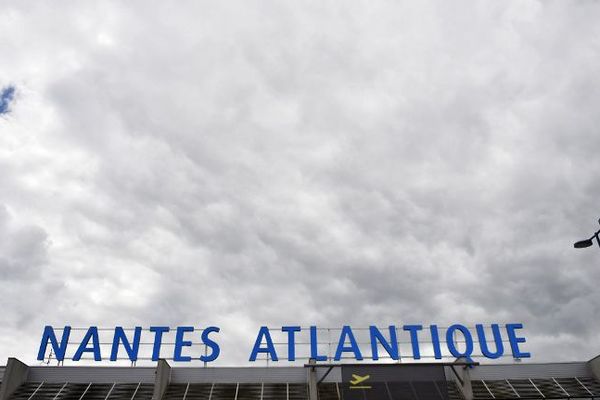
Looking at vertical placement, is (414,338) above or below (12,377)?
above

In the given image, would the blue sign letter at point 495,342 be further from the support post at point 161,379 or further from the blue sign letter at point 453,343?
the support post at point 161,379

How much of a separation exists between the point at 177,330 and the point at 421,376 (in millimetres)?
25355

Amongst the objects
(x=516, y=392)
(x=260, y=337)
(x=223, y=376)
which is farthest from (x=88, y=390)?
Answer: (x=516, y=392)

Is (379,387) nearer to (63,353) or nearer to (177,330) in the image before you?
(177,330)

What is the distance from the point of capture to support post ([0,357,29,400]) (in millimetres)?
41188

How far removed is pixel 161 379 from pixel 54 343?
37.6ft

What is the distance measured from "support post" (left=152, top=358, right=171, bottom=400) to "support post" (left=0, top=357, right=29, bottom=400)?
38.8 ft

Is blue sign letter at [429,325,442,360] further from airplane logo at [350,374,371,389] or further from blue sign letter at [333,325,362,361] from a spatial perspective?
airplane logo at [350,374,371,389]

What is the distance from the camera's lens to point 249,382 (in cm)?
4578

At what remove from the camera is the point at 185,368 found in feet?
152

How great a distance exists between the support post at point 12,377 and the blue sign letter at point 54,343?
1933mm

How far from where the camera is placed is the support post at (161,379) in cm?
4209

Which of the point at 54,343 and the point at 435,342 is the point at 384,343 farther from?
the point at 54,343

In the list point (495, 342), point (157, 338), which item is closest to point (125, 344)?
point (157, 338)
